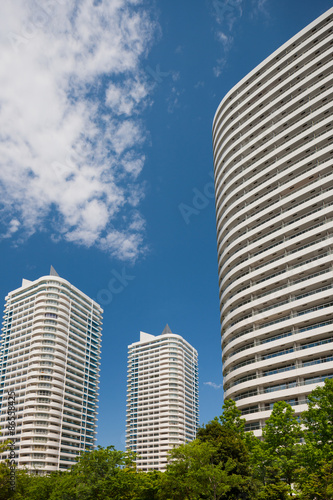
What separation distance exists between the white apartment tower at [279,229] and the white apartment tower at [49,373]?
59.4 meters

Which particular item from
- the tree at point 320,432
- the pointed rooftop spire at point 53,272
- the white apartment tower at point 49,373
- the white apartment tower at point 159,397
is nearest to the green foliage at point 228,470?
the tree at point 320,432

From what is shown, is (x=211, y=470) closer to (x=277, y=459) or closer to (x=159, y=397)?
(x=277, y=459)

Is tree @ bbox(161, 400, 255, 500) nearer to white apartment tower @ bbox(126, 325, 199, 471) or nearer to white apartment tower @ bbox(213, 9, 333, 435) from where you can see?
white apartment tower @ bbox(213, 9, 333, 435)

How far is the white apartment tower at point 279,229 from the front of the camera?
5972 centimetres

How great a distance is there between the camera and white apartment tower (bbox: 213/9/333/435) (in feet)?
196

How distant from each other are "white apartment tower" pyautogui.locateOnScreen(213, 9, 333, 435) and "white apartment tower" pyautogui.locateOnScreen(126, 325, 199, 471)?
89.3 meters

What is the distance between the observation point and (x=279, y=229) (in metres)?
68.9

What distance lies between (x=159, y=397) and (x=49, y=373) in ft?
186

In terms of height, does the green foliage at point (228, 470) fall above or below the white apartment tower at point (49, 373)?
below

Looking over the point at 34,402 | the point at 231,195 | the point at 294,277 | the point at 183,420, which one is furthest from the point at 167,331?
the point at 294,277

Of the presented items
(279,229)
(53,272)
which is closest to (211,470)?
(279,229)

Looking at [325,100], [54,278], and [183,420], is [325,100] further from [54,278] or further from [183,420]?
[183,420]

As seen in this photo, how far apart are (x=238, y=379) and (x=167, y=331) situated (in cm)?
10757

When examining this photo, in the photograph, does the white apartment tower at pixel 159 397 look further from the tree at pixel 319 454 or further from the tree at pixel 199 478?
the tree at pixel 319 454
